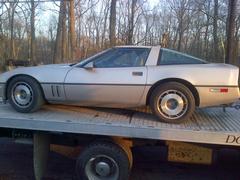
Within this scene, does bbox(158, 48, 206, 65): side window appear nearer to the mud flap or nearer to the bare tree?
the mud flap

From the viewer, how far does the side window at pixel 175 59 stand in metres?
5.28

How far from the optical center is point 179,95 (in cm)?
509

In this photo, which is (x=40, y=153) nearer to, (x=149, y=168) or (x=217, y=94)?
(x=149, y=168)

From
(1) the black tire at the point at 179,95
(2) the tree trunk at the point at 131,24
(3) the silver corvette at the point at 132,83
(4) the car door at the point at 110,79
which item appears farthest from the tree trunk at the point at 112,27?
(1) the black tire at the point at 179,95

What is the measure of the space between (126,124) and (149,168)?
146cm

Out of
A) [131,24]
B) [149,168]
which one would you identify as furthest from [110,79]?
[131,24]

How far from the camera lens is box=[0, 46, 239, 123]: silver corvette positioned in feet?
16.5

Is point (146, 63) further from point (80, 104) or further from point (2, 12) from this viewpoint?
point (2, 12)

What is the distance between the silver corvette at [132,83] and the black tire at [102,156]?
29.3 inches

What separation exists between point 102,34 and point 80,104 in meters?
21.2

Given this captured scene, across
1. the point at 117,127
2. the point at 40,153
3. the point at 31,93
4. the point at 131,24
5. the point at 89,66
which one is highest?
the point at 131,24

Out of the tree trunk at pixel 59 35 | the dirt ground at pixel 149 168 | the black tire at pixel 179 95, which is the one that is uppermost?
the tree trunk at pixel 59 35

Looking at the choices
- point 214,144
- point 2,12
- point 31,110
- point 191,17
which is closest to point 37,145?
point 31,110

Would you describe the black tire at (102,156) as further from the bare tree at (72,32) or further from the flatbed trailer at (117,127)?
the bare tree at (72,32)
